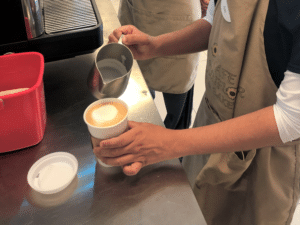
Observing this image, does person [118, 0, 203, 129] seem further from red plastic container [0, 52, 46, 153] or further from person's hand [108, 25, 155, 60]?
red plastic container [0, 52, 46, 153]

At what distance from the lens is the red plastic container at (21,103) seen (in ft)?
2.25

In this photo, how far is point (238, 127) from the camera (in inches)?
28.1

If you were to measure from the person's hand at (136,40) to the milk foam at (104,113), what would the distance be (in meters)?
0.35

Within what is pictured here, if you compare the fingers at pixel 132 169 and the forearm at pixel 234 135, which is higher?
the forearm at pixel 234 135

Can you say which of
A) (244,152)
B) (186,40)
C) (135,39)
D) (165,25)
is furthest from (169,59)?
(244,152)

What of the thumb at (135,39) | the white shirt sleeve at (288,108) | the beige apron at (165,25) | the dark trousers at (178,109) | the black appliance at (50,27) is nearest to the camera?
the white shirt sleeve at (288,108)

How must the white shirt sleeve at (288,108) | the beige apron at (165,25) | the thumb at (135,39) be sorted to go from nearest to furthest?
1. the white shirt sleeve at (288,108)
2. the thumb at (135,39)
3. the beige apron at (165,25)

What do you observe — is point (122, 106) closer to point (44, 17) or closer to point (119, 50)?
point (119, 50)

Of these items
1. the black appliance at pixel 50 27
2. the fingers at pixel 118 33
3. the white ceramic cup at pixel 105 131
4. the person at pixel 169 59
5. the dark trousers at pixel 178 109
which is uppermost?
the black appliance at pixel 50 27

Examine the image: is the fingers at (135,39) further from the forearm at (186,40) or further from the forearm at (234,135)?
the forearm at (234,135)

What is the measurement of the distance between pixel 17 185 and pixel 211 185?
2.11ft

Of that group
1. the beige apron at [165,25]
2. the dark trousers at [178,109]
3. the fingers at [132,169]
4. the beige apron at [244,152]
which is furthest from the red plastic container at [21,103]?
the dark trousers at [178,109]

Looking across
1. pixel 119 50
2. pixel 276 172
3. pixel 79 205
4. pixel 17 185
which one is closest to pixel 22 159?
pixel 17 185

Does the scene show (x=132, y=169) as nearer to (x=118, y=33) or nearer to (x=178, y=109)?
(x=118, y=33)
